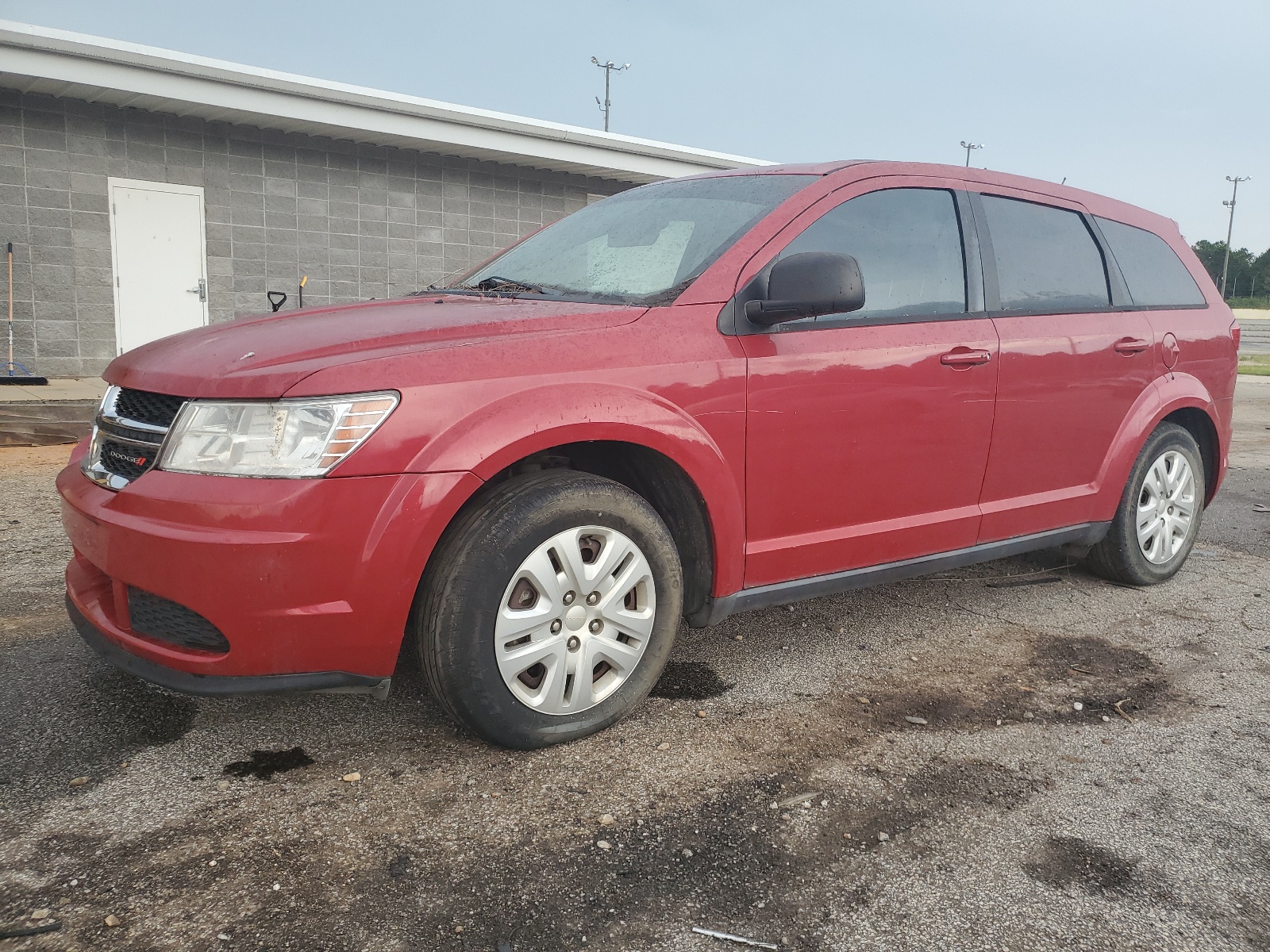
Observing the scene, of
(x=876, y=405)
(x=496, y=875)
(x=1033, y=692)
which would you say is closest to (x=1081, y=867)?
(x=1033, y=692)

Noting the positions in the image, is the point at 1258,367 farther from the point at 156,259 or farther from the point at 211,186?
the point at 156,259

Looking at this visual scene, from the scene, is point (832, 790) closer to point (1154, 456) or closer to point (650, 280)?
point (650, 280)

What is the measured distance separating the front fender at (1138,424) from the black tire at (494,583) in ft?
7.77

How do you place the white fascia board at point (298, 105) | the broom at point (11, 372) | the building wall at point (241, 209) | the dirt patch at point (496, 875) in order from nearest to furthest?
the dirt patch at point (496, 875)
the white fascia board at point (298, 105)
the broom at point (11, 372)
the building wall at point (241, 209)

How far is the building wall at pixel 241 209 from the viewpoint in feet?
32.2

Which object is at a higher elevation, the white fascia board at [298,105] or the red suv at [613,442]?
the white fascia board at [298,105]

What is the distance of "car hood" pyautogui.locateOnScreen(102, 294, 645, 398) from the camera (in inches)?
89.1

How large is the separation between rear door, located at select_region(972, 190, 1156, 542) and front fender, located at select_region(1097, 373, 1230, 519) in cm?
4

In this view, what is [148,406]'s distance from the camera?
2.44m

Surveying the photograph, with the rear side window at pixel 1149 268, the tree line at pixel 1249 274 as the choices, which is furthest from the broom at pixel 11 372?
the tree line at pixel 1249 274

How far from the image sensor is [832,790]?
2400 mm

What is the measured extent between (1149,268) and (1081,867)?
3.11m

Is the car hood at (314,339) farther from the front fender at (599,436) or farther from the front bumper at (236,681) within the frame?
the front bumper at (236,681)

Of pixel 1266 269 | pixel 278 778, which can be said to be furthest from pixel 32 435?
pixel 1266 269
